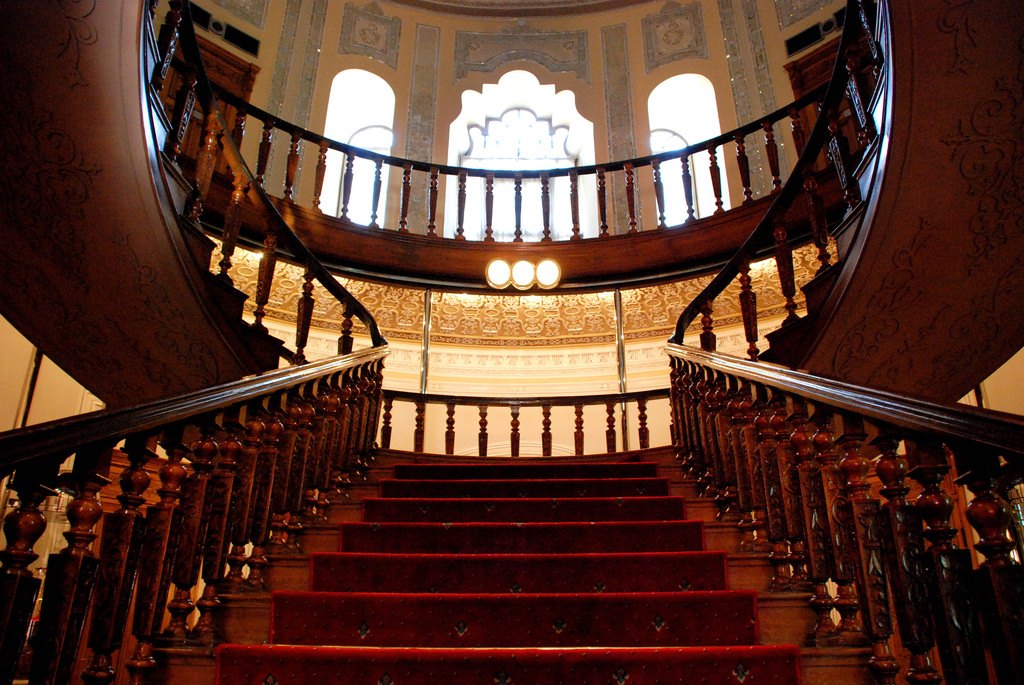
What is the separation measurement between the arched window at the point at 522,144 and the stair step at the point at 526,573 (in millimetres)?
6472

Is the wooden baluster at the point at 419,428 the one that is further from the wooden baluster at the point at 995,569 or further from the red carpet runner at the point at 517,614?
the wooden baluster at the point at 995,569

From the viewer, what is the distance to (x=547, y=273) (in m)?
5.74

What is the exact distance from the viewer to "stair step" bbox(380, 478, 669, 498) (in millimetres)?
3164

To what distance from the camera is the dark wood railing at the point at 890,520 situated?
1156 millimetres

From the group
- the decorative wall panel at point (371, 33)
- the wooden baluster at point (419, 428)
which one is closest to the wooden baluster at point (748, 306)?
the wooden baluster at point (419, 428)

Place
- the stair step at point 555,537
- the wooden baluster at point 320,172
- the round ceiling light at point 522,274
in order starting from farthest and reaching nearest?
1. the round ceiling light at point 522,274
2. the wooden baluster at point 320,172
3. the stair step at point 555,537

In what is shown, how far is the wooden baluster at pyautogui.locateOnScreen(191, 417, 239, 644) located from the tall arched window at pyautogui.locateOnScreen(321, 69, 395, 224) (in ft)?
22.5

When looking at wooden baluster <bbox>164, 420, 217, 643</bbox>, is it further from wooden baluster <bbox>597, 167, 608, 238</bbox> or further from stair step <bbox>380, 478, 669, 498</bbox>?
wooden baluster <bbox>597, 167, 608, 238</bbox>

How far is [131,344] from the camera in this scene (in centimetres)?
327

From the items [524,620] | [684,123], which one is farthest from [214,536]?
[684,123]

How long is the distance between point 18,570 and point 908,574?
1.58m

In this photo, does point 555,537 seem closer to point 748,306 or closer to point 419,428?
point 748,306

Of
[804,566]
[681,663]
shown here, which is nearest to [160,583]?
[681,663]

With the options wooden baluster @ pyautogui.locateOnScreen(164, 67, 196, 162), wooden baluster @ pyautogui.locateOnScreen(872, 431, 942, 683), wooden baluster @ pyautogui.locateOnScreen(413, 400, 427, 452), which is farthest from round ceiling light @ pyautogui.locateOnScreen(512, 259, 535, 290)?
wooden baluster @ pyautogui.locateOnScreen(872, 431, 942, 683)
